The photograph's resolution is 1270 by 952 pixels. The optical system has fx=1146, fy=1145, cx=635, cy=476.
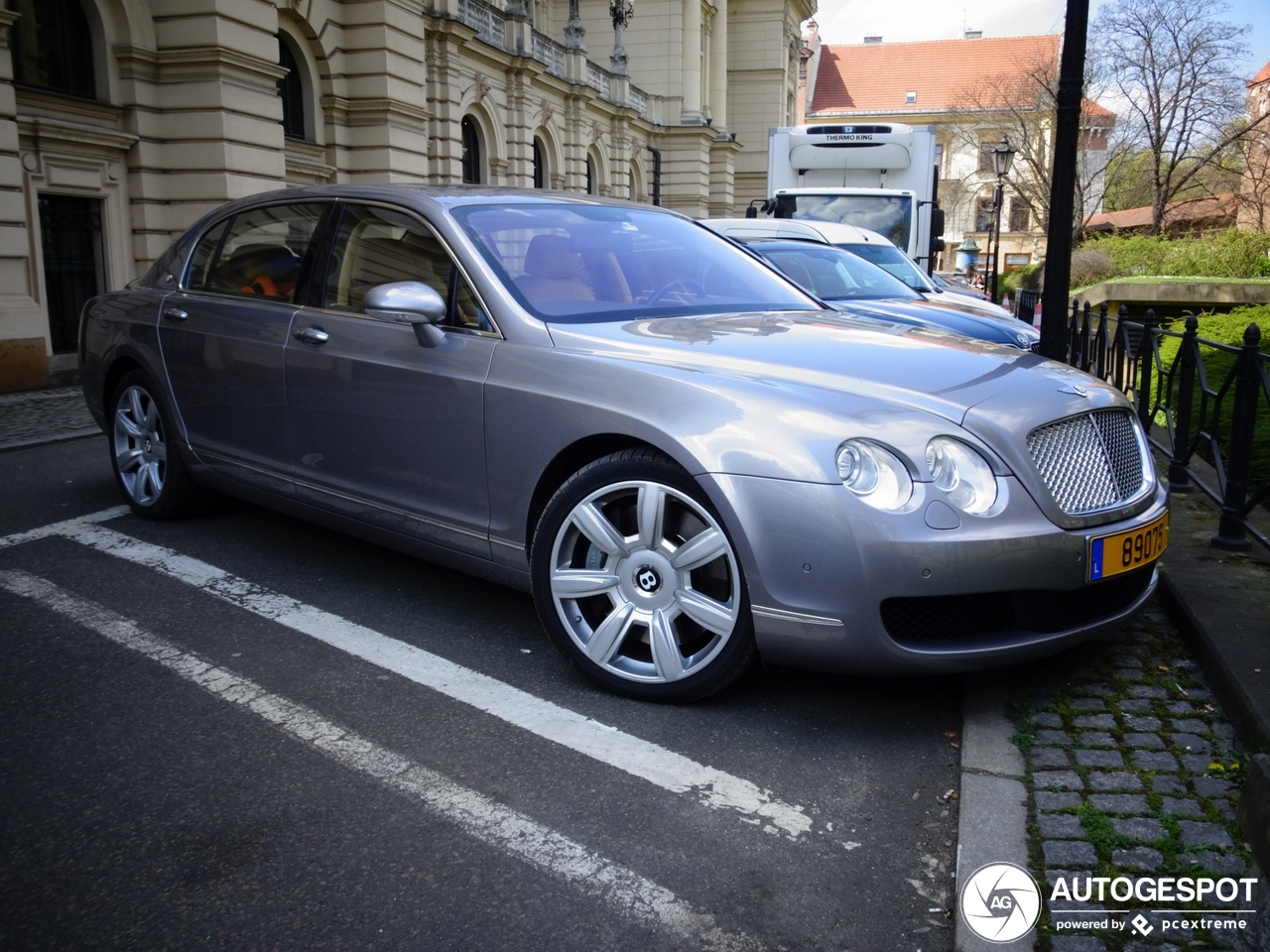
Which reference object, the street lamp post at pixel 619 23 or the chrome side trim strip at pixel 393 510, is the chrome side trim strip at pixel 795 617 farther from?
the street lamp post at pixel 619 23

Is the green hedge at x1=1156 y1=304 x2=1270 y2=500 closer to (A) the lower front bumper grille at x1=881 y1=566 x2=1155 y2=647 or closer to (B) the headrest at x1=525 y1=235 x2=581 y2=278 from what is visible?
(A) the lower front bumper grille at x1=881 y1=566 x2=1155 y2=647

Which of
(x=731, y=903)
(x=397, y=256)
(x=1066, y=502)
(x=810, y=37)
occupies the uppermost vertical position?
(x=810, y=37)

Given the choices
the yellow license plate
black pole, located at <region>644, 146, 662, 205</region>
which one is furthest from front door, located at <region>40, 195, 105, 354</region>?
black pole, located at <region>644, 146, 662, 205</region>

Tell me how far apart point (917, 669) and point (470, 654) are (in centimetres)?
163

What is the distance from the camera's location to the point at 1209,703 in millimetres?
3643

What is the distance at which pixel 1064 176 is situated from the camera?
700 centimetres

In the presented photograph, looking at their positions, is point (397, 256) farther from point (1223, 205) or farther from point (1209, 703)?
point (1223, 205)

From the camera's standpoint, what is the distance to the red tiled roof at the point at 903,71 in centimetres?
8581

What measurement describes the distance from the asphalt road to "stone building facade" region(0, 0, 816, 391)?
1076 cm

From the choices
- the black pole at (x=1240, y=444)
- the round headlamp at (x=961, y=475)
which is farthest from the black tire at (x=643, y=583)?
the black pole at (x=1240, y=444)

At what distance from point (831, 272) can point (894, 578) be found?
7.14 m

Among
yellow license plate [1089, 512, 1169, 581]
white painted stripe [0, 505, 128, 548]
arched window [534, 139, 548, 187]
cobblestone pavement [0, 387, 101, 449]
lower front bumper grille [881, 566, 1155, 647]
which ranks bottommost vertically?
cobblestone pavement [0, 387, 101, 449]

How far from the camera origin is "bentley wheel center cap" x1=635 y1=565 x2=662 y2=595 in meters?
3.56

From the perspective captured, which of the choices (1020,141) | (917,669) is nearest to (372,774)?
(917,669)
